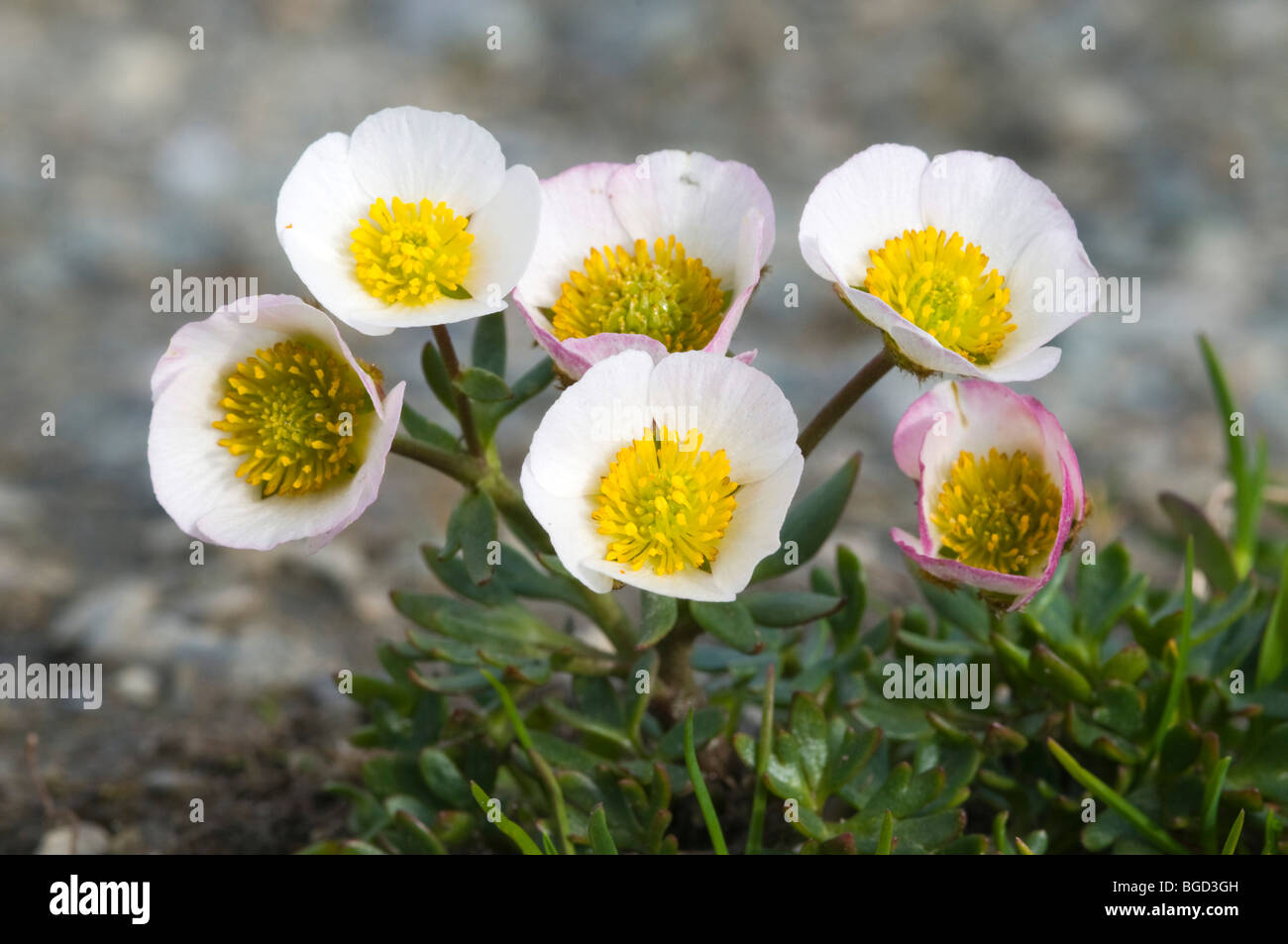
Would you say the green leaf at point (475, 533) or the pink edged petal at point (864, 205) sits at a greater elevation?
the pink edged petal at point (864, 205)

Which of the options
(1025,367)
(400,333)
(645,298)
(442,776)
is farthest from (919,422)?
(400,333)

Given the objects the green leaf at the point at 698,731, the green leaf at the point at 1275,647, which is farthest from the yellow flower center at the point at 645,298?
the green leaf at the point at 1275,647

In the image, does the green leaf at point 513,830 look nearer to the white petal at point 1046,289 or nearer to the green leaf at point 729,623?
the green leaf at point 729,623

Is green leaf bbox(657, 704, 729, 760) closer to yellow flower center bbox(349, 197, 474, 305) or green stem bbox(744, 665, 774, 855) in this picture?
green stem bbox(744, 665, 774, 855)

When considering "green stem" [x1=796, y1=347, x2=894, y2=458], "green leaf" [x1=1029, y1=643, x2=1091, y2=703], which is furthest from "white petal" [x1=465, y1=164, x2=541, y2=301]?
"green leaf" [x1=1029, y1=643, x2=1091, y2=703]

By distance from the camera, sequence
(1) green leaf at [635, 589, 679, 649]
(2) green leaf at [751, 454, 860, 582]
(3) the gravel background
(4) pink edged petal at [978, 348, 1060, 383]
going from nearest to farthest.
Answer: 1. (4) pink edged petal at [978, 348, 1060, 383]
2. (1) green leaf at [635, 589, 679, 649]
3. (2) green leaf at [751, 454, 860, 582]
4. (3) the gravel background

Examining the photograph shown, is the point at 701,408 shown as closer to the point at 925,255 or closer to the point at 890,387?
the point at 925,255

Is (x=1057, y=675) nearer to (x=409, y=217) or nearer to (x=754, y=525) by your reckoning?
(x=754, y=525)
